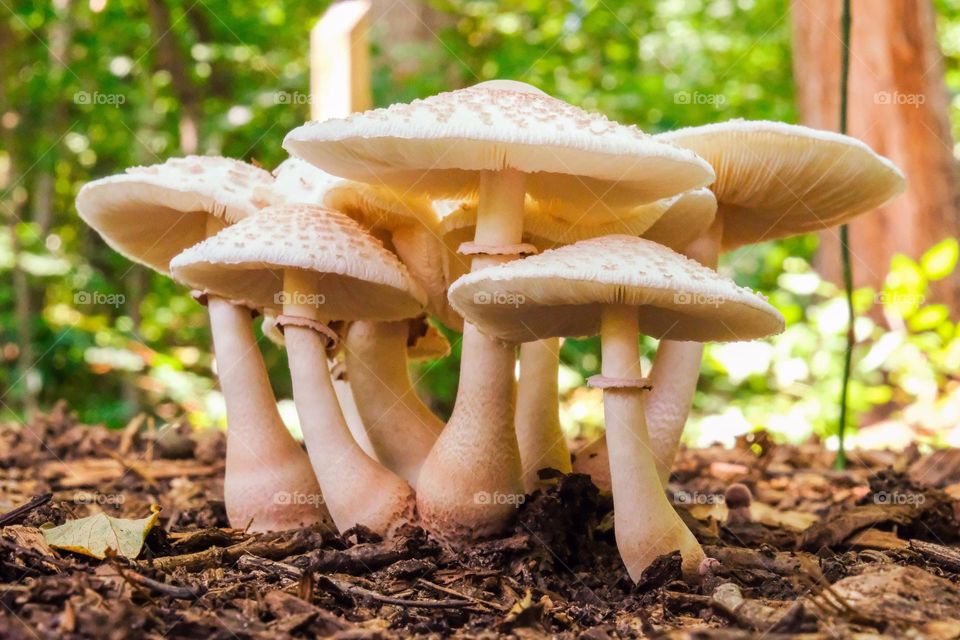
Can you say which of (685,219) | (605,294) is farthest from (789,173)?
(605,294)

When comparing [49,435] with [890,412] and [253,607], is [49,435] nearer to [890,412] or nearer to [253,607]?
[253,607]

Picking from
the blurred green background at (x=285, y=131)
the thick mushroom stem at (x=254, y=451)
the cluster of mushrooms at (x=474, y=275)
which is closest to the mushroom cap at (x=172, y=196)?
the cluster of mushrooms at (x=474, y=275)

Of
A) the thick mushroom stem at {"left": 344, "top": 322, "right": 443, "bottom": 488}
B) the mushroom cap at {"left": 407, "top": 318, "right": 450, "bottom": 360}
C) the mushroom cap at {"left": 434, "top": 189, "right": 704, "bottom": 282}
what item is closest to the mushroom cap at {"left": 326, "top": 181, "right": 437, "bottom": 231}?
the mushroom cap at {"left": 434, "top": 189, "right": 704, "bottom": 282}

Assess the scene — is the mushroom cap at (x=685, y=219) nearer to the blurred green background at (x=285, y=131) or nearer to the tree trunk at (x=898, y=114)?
the blurred green background at (x=285, y=131)

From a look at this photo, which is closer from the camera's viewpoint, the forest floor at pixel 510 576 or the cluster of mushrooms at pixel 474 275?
the forest floor at pixel 510 576

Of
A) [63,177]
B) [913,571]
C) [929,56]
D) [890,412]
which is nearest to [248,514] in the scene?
[913,571]

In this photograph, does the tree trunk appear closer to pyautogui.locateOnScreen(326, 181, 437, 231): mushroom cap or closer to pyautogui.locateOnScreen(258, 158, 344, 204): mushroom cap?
pyautogui.locateOnScreen(326, 181, 437, 231): mushroom cap
